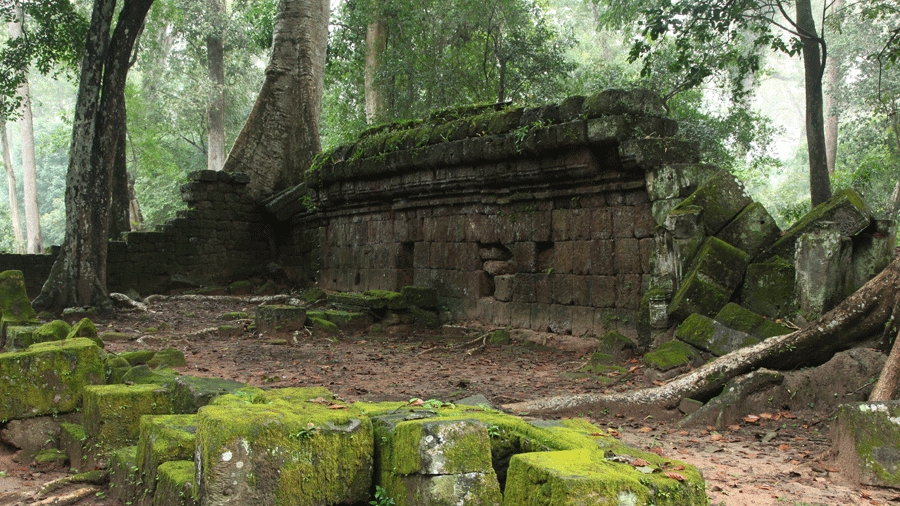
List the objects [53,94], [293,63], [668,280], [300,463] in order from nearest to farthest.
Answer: [300,463] → [668,280] → [293,63] → [53,94]

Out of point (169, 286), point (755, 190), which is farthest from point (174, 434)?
point (755, 190)

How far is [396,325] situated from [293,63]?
8987 millimetres

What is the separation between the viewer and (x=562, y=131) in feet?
26.7

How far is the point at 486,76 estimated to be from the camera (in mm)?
15344

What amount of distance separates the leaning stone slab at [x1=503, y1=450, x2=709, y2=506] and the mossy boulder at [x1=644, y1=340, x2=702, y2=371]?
12.2ft

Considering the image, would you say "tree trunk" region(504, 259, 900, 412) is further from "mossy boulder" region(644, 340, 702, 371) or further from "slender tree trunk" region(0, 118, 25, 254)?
"slender tree trunk" region(0, 118, 25, 254)

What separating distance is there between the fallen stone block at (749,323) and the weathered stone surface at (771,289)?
0.80ft

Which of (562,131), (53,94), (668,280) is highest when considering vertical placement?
(53,94)

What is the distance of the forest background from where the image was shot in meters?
14.7

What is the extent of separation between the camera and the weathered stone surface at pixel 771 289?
607cm

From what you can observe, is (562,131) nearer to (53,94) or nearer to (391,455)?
(391,455)

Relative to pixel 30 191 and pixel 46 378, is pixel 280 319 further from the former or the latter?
pixel 30 191

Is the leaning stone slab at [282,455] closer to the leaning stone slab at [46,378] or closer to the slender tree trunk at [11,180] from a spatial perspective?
the leaning stone slab at [46,378]

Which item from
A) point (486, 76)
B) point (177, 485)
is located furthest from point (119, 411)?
point (486, 76)
